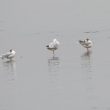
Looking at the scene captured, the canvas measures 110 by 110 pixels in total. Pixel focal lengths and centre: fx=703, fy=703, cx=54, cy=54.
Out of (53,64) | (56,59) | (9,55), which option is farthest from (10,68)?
(56,59)

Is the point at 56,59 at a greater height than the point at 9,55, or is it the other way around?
the point at 9,55

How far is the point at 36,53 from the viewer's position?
24.3 metres

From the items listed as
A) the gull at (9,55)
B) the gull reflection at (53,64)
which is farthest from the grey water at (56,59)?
the gull at (9,55)

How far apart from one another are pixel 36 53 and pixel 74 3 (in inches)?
619

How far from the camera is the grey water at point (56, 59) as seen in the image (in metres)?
16.4

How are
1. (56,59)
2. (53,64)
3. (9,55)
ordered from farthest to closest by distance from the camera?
(9,55) → (56,59) → (53,64)

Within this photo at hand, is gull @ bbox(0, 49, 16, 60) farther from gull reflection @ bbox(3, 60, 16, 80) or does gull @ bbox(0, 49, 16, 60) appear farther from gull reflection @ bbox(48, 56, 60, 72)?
gull reflection @ bbox(48, 56, 60, 72)

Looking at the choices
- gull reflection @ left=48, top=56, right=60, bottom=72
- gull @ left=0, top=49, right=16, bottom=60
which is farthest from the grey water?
gull @ left=0, top=49, right=16, bottom=60

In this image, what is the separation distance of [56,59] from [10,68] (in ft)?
5.68

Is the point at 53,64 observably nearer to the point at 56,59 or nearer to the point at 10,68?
the point at 56,59

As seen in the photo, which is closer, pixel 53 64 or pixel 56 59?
pixel 53 64

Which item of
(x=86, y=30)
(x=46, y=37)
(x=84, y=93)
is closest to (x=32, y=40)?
(x=46, y=37)

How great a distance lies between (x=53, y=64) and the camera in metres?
21.6

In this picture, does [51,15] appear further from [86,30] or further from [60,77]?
[60,77]
